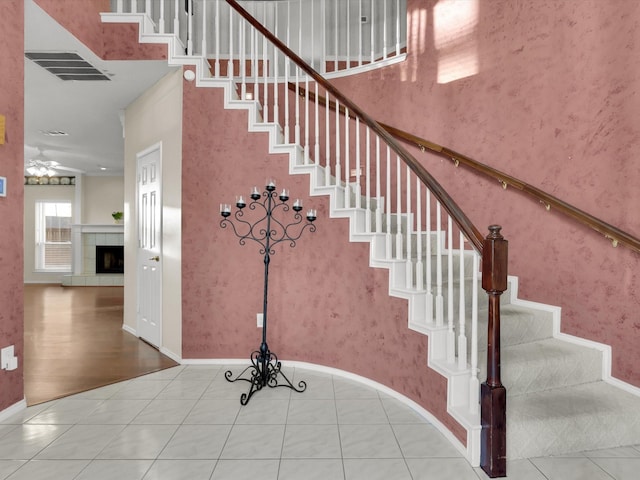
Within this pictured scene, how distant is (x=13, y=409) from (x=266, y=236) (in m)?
2.10

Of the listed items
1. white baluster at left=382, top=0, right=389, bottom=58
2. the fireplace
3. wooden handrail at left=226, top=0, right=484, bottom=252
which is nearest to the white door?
wooden handrail at left=226, top=0, right=484, bottom=252

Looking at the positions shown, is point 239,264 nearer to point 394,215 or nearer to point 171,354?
point 171,354

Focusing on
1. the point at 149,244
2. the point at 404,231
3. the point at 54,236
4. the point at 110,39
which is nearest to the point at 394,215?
the point at 404,231

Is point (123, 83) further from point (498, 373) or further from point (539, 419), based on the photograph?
point (539, 419)

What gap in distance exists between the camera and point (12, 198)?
2.56 m

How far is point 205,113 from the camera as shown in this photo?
3570 mm

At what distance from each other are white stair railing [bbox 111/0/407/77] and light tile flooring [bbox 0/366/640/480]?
3522 mm

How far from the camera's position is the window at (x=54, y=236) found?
968cm

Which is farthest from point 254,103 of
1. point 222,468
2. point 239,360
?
point 222,468

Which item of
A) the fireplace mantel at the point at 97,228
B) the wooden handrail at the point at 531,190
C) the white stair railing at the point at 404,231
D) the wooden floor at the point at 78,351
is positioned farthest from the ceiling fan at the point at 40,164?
the wooden handrail at the point at 531,190

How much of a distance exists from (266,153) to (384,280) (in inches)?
64.9

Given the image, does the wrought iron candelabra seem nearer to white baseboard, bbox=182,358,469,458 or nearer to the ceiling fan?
white baseboard, bbox=182,358,469,458

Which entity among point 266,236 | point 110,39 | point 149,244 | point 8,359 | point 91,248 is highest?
point 110,39

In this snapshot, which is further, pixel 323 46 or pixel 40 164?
pixel 40 164
